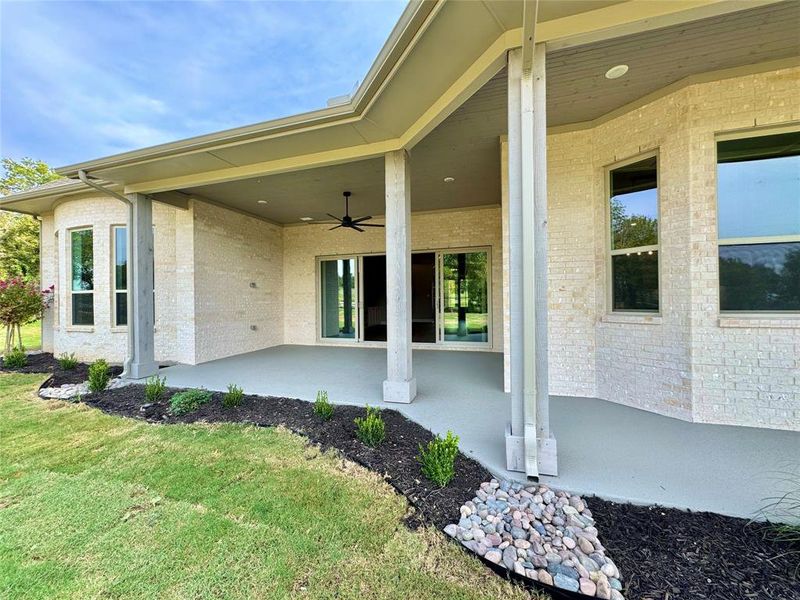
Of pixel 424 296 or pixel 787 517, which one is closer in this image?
pixel 787 517

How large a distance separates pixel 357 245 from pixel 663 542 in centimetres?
774

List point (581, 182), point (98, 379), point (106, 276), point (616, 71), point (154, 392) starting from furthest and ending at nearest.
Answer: point (106, 276) → point (98, 379) → point (154, 392) → point (581, 182) → point (616, 71)

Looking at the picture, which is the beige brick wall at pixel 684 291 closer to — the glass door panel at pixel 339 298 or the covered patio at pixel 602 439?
the covered patio at pixel 602 439

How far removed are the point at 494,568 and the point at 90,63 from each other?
12134 mm

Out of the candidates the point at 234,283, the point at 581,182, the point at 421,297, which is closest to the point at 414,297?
the point at 421,297

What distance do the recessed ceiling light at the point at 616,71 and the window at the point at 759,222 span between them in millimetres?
1180

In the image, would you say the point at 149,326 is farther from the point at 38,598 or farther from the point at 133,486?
the point at 38,598

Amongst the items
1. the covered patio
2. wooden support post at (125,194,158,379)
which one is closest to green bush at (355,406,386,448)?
the covered patio

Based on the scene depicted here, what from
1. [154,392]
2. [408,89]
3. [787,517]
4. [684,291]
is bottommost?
[787,517]

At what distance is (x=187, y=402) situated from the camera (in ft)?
12.8

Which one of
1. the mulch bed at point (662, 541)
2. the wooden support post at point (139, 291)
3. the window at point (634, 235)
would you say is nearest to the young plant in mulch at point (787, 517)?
the mulch bed at point (662, 541)

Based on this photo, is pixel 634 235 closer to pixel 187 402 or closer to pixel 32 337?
pixel 187 402

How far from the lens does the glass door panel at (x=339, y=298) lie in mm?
8797

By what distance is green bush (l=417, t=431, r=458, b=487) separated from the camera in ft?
7.55
